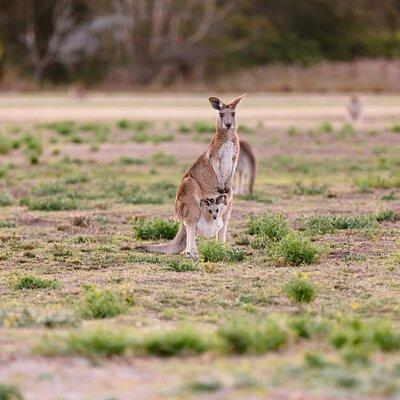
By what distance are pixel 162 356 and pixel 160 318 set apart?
2025 millimetres

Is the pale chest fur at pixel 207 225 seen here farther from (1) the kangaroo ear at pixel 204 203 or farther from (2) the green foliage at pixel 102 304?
(2) the green foliage at pixel 102 304

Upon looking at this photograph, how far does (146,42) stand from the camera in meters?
75.2

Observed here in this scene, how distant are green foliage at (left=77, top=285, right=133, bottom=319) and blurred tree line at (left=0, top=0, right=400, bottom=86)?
61.6 metres

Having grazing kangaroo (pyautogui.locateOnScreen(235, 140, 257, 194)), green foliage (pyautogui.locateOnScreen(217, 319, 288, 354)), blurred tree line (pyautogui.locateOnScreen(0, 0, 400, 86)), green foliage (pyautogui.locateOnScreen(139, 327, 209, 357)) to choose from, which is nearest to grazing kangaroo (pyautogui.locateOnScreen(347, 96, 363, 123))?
grazing kangaroo (pyautogui.locateOnScreen(235, 140, 257, 194))

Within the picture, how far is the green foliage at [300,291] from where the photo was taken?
1077 centimetres

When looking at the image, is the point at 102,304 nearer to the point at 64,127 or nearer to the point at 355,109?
the point at 64,127

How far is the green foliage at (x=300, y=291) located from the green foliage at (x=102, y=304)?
130cm

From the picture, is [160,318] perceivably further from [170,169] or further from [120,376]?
[170,169]

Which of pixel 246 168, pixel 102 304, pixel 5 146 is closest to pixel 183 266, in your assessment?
pixel 102 304

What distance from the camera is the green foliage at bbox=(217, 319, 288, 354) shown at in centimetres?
822

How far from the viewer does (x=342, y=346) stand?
26.9ft

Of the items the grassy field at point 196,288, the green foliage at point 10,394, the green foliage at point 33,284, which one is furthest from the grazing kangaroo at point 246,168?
the green foliage at point 10,394

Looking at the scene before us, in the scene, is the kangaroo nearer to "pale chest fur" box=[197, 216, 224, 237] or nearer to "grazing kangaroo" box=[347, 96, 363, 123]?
"pale chest fur" box=[197, 216, 224, 237]

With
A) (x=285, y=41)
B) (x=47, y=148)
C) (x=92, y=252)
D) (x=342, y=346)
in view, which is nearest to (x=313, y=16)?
(x=285, y=41)
